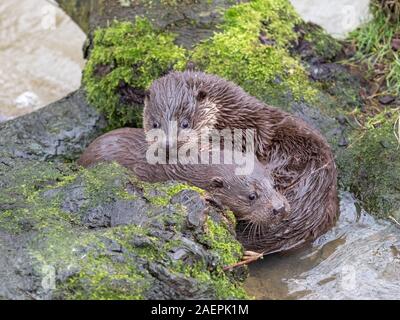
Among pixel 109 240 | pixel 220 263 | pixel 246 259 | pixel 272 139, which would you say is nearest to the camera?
pixel 109 240

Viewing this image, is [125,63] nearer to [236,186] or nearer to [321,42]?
[321,42]

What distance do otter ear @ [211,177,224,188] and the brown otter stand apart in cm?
27

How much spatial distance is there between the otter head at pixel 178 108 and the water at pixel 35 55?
210 centimetres

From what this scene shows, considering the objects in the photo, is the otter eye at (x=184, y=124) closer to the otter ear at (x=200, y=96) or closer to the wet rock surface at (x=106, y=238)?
the otter ear at (x=200, y=96)

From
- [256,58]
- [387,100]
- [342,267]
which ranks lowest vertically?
[342,267]

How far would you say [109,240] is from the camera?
12.0ft

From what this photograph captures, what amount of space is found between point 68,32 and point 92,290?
532 centimetres

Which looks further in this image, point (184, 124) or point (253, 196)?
point (184, 124)

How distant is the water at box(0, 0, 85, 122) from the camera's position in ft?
23.9

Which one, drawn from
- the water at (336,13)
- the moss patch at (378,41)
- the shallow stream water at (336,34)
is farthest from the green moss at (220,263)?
the water at (336,13)

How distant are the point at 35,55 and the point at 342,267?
446 cm

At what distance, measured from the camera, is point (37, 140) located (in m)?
5.63

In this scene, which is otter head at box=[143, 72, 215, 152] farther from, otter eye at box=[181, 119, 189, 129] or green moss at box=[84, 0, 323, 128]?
green moss at box=[84, 0, 323, 128]

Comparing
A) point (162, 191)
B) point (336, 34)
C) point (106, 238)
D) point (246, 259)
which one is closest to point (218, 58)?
point (336, 34)
